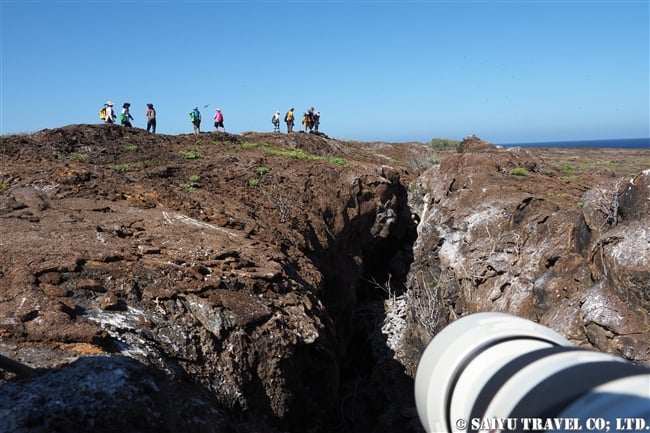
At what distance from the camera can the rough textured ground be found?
4383 millimetres

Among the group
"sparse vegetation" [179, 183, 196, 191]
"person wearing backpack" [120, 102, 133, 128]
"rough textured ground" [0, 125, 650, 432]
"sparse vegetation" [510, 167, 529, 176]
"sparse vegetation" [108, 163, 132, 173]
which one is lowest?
"rough textured ground" [0, 125, 650, 432]

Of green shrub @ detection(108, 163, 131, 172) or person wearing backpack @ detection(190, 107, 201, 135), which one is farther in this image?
person wearing backpack @ detection(190, 107, 201, 135)

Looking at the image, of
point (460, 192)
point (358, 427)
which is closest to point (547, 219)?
point (460, 192)

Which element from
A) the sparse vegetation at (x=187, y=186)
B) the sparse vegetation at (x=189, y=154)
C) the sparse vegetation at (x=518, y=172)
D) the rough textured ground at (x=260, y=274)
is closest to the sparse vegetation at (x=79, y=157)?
the rough textured ground at (x=260, y=274)

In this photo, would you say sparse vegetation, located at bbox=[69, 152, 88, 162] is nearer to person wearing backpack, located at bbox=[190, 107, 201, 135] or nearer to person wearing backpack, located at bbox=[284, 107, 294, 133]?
person wearing backpack, located at bbox=[190, 107, 201, 135]

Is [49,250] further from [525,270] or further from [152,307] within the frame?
[525,270]

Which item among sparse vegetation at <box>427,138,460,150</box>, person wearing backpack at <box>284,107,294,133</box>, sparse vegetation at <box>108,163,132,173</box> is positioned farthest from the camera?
sparse vegetation at <box>427,138,460,150</box>

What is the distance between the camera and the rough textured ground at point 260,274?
14.4ft

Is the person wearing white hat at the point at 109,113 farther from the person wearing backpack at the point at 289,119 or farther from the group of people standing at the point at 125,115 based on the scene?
the person wearing backpack at the point at 289,119

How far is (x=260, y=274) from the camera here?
686 cm

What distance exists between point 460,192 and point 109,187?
9459 mm

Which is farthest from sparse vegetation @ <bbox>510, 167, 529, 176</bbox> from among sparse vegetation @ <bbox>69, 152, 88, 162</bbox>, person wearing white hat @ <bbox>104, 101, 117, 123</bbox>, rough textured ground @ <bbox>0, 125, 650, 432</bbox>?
person wearing white hat @ <bbox>104, 101, 117, 123</bbox>

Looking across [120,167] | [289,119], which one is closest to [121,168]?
[120,167]

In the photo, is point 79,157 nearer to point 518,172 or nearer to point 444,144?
point 518,172
